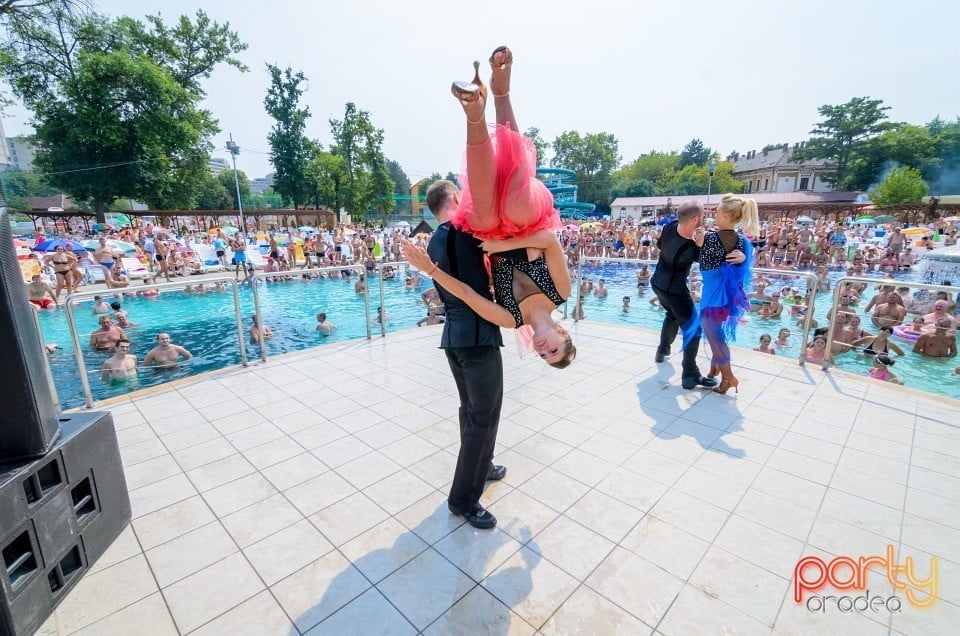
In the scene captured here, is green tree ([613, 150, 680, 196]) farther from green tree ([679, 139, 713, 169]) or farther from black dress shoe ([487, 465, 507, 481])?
black dress shoe ([487, 465, 507, 481])

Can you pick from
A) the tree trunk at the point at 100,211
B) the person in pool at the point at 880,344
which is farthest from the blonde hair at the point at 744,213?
the tree trunk at the point at 100,211

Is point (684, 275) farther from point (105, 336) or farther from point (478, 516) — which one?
point (105, 336)

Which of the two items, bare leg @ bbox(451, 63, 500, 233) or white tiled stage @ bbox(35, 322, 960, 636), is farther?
white tiled stage @ bbox(35, 322, 960, 636)

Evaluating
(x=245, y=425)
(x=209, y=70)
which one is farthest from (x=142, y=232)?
(x=245, y=425)

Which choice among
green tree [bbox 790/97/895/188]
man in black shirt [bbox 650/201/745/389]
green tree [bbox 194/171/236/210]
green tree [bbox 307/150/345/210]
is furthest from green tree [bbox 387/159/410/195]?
man in black shirt [bbox 650/201/745/389]

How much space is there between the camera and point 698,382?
4.51 meters

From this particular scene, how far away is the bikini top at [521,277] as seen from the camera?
188 cm

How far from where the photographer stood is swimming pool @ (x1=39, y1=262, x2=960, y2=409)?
804 centimetres

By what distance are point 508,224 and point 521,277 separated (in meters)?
0.26

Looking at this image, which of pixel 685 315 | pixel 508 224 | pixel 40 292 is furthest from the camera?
pixel 40 292

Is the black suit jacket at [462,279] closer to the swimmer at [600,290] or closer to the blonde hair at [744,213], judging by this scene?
the blonde hair at [744,213]

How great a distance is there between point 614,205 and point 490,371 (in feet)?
215

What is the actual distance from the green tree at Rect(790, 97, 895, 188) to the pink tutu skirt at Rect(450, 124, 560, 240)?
6723cm

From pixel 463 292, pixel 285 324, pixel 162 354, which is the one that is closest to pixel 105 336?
pixel 162 354
